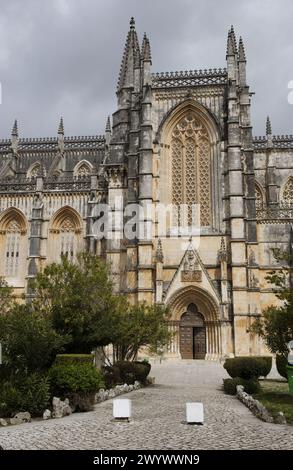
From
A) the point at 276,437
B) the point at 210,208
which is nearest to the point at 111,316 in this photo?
the point at 276,437

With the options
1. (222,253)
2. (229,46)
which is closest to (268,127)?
(229,46)

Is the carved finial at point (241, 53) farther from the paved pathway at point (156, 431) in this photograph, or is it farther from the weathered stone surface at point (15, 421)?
the weathered stone surface at point (15, 421)

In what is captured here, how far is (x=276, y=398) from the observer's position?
1512 cm

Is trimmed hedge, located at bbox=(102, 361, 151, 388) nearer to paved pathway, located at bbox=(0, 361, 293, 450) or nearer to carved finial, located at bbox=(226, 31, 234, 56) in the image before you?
paved pathway, located at bbox=(0, 361, 293, 450)

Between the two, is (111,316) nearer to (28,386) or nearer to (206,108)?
(28,386)

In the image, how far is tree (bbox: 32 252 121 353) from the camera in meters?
16.2

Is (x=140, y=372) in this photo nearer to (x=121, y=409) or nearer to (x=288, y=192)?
(x=121, y=409)

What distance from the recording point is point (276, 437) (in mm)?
9352

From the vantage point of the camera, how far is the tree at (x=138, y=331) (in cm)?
1931

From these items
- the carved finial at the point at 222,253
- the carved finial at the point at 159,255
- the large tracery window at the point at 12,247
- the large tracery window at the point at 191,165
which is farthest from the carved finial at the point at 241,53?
the large tracery window at the point at 12,247

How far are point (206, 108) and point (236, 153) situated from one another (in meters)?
4.41

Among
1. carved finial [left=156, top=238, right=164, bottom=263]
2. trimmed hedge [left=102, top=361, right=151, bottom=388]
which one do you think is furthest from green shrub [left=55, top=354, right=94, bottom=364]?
carved finial [left=156, top=238, right=164, bottom=263]

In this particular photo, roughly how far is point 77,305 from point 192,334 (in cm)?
1701
